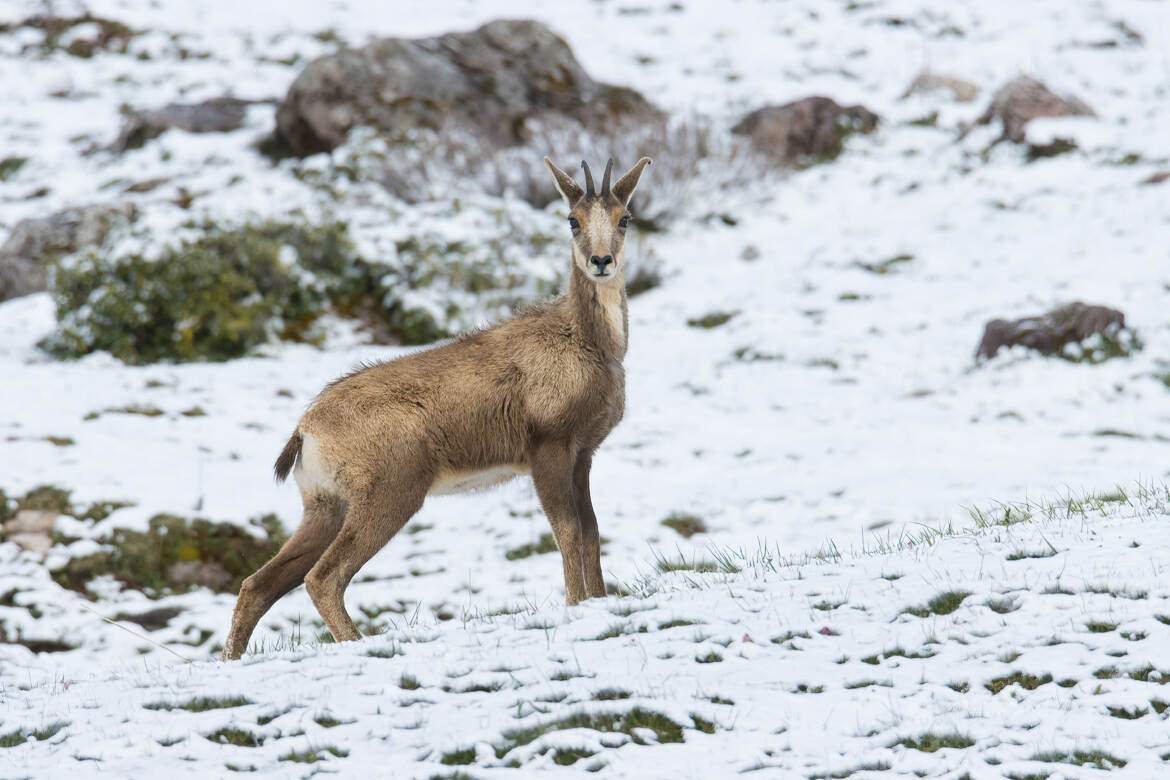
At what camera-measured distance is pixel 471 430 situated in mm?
6777

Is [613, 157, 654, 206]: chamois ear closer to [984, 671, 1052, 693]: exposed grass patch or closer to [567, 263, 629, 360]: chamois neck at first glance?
[567, 263, 629, 360]: chamois neck

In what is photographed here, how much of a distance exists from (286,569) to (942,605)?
3479mm

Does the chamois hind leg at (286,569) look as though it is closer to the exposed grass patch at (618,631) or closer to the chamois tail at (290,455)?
the chamois tail at (290,455)

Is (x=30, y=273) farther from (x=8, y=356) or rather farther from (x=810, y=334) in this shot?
(x=810, y=334)

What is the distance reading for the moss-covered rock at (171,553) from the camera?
9211mm

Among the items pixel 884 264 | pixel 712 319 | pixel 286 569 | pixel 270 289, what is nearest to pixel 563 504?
pixel 286 569

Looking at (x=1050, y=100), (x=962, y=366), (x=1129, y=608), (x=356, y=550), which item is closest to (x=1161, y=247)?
(x=962, y=366)

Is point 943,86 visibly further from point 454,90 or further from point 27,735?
point 27,735

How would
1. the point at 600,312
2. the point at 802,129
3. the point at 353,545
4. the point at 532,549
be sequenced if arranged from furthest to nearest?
the point at 802,129
the point at 532,549
the point at 600,312
the point at 353,545

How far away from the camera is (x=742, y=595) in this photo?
19.9 ft

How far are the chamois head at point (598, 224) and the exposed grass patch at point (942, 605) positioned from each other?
257 cm

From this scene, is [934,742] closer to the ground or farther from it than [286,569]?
farther from it

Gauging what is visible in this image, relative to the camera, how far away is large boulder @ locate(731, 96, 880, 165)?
20953 mm

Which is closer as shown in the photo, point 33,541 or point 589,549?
point 589,549
